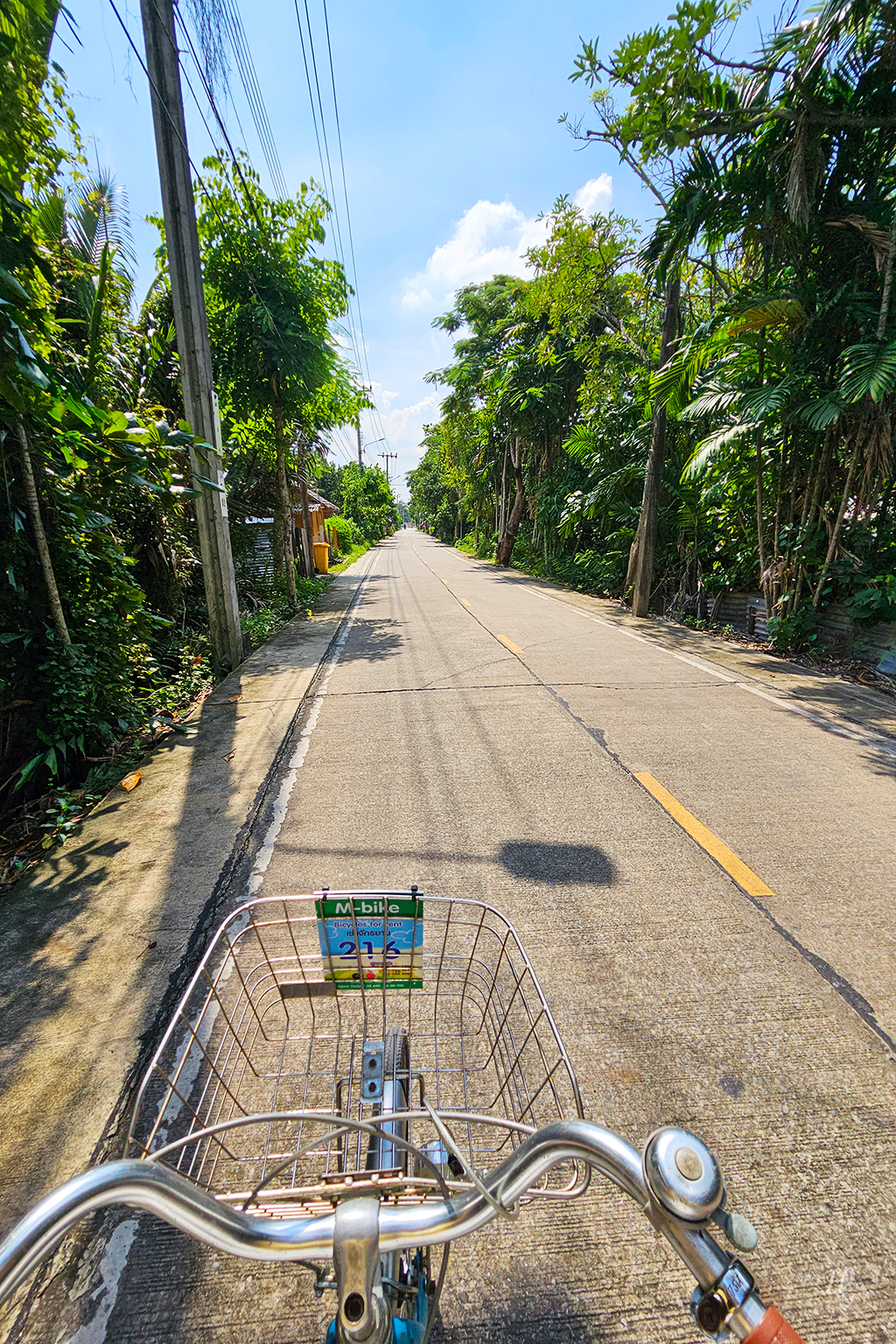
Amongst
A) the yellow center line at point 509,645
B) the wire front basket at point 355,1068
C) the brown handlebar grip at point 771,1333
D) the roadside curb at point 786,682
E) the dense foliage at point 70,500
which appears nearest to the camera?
the brown handlebar grip at point 771,1333

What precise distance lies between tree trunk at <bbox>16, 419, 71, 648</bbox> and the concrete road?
86.0 inches

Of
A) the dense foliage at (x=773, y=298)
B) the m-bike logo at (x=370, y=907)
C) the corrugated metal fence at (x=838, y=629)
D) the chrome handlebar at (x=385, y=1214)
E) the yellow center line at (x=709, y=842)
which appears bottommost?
the yellow center line at (x=709, y=842)

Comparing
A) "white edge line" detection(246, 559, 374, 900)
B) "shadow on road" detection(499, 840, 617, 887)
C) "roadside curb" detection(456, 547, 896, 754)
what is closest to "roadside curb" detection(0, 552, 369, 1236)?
"white edge line" detection(246, 559, 374, 900)

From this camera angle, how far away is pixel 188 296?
6.78 m

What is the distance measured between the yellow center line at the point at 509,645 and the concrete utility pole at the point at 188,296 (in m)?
3.96

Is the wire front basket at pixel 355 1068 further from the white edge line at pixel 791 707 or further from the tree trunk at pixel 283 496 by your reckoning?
the tree trunk at pixel 283 496

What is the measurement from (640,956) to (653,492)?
387 inches

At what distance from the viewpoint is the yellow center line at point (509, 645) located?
8.60m

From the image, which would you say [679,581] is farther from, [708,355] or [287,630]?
[287,630]

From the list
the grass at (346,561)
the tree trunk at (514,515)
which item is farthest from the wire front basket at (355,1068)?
the grass at (346,561)

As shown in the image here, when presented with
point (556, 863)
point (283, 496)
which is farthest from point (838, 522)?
point (283, 496)

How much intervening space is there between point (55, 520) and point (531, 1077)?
16.1 feet

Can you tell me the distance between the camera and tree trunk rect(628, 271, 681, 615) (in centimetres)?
1039

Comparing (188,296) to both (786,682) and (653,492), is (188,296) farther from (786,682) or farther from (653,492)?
(786,682)
